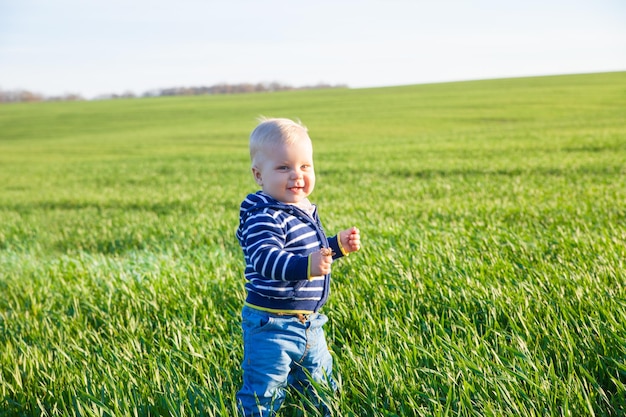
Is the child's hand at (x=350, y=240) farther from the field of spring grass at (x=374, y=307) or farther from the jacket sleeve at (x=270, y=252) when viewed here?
the field of spring grass at (x=374, y=307)

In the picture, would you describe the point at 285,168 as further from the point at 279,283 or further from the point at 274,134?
the point at 279,283

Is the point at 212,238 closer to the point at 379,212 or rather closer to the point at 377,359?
the point at 379,212

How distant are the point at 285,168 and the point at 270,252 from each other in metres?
0.42

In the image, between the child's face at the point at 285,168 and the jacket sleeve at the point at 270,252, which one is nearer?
the jacket sleeve at the point at 270,252

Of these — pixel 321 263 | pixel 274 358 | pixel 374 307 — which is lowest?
pixel 374 307

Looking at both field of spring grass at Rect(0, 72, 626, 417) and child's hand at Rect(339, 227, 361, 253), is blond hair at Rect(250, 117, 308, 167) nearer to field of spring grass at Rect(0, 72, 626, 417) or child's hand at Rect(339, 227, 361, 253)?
child's hand at Rect(339, 227, 361, 253)

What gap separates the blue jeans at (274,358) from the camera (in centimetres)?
248

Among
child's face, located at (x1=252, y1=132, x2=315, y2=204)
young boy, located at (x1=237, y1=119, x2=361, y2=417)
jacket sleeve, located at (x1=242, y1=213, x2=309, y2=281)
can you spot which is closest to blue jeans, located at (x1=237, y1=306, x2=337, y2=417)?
young boy, located at (x1=237, y1=119, x2=361, y2=417)

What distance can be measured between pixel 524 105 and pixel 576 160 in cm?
3192

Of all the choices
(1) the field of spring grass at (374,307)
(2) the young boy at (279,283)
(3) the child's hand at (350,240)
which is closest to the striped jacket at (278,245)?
(2) the young boy at (279,283)

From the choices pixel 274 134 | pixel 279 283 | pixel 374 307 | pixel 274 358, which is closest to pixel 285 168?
pixel 274 134

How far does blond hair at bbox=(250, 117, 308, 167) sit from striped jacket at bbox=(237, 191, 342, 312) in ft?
0.78

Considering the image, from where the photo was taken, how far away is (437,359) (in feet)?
8.61

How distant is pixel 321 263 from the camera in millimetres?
2252
